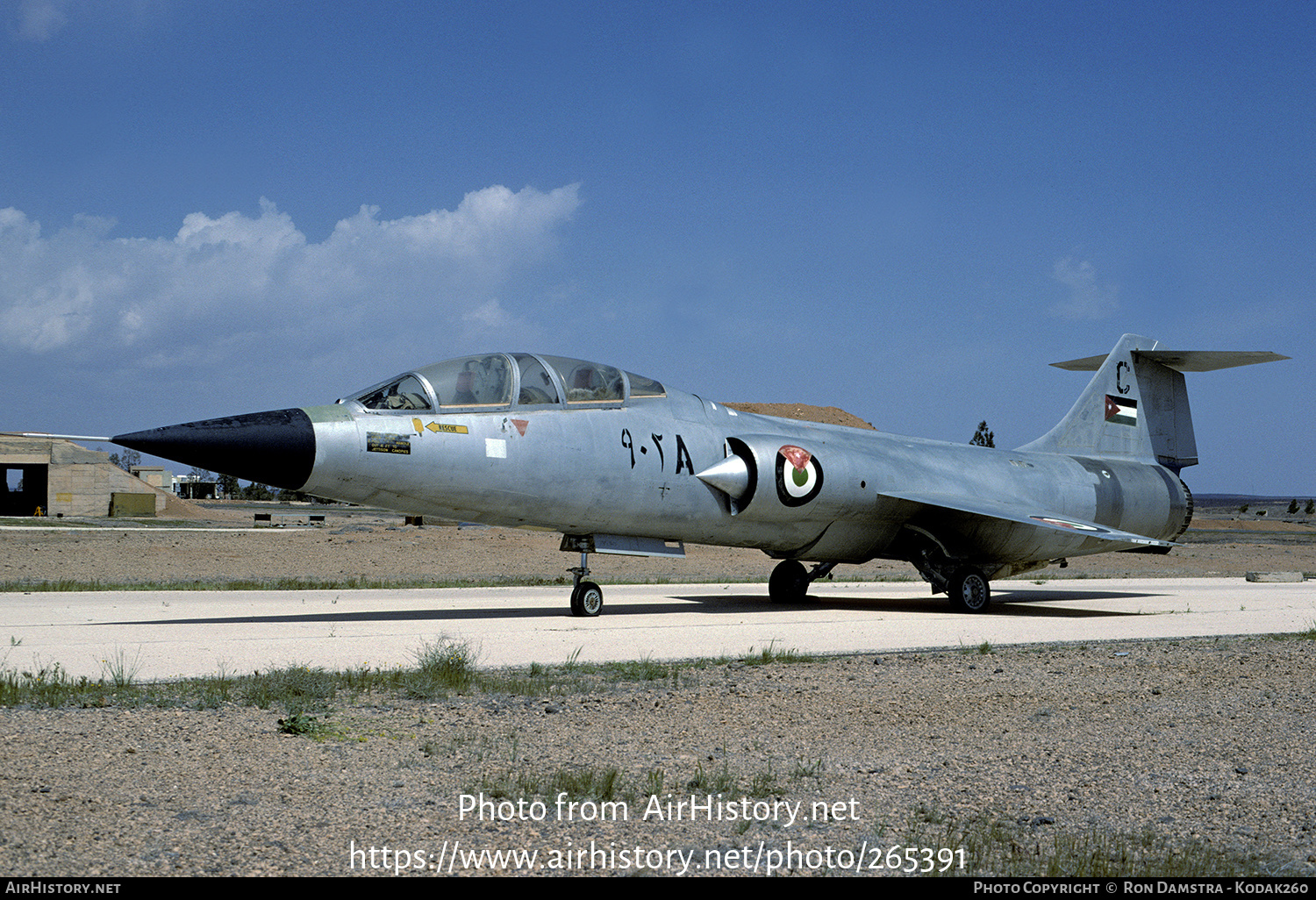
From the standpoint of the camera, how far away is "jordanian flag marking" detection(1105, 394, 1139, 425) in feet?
69.4

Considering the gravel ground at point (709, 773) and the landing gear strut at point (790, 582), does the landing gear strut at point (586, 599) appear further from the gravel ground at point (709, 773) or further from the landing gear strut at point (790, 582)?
the landing gear strut at point (790, 582)

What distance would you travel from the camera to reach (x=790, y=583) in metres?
17.2

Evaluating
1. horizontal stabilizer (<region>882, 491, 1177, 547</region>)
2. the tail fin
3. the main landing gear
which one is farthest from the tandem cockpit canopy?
the tail fin

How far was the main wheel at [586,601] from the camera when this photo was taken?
13.0 m

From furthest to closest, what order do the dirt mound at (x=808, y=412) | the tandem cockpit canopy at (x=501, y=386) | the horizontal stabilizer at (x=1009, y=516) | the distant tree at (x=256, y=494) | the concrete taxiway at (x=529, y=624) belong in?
1. the distant tree at (x=256, y=494)
2. the dirt mound at (x=808, y=412)
3. the horizontal stabilizer at (x=1009, y=516)
4. the tandem cockpit canopy at (x=501, y=386)
5. the concrete taxiway at (x=529, y=624)

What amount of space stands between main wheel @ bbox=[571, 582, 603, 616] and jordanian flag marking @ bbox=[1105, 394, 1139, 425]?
13.1 meters

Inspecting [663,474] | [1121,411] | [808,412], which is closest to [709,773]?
[663,474]

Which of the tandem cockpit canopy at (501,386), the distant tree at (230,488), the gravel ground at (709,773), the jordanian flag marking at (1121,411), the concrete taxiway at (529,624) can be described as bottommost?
the concrete taxiway at (529,624)

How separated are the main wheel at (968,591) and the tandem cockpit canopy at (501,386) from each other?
5957 mm

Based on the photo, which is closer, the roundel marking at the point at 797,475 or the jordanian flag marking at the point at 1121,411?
the roundel marking at the point at 797,475

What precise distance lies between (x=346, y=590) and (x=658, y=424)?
24.0ft

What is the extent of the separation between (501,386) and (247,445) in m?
3.12

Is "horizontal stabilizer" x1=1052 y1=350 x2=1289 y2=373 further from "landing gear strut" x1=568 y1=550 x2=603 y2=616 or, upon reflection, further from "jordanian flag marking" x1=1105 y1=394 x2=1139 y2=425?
"landing gear strut" x1=568 y1=550 x2=603 y2=616

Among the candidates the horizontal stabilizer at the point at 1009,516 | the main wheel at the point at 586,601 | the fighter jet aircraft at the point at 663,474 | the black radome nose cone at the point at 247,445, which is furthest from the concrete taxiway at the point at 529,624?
the black radome nose cone at the point at 247,445
